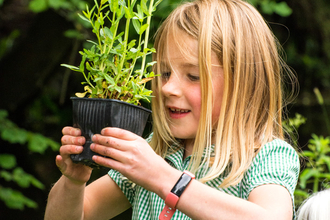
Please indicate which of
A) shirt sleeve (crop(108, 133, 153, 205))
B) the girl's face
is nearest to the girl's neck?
the girl's face

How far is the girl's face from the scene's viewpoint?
4.10 feet

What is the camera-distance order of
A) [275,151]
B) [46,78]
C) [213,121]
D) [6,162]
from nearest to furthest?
1. [275,151]
2. [213,121]
3. [6,162]
4. [46,78]

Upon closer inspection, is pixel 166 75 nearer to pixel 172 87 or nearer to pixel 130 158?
pixel 172 87

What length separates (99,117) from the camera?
983mm

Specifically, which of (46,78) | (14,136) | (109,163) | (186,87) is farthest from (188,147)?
(46,78)

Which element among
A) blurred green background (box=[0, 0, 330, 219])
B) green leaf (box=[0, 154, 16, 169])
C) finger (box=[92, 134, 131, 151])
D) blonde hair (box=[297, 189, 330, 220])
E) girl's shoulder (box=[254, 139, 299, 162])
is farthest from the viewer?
blurred green background (box=[0, 0, 330, 219])

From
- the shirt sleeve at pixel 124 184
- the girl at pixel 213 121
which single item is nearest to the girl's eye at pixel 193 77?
the girl at pixel 213 121

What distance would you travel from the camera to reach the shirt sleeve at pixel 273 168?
1.11 metres

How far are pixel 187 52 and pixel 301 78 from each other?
9.53ft

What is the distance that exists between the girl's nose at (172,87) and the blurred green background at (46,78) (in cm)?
130

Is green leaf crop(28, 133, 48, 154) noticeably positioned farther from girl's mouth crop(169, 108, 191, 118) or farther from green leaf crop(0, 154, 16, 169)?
girl's mouth crop(169, 108, 191, 118)

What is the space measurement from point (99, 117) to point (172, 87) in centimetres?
35

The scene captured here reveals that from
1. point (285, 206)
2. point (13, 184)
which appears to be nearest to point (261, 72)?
point (285, 206)

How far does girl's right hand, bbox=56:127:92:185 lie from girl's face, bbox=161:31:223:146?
368 millimetres
